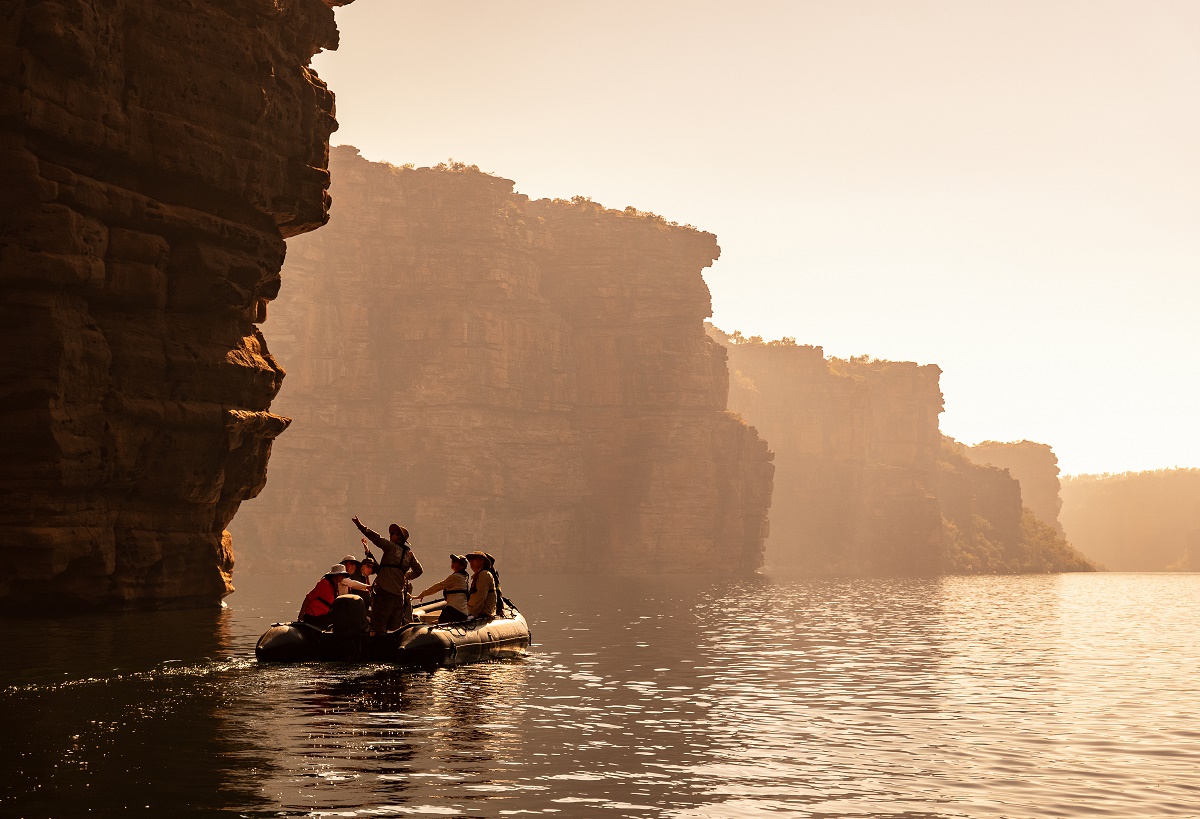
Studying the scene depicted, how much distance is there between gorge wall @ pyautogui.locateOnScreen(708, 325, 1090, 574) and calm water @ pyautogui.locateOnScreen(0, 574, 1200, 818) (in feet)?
436

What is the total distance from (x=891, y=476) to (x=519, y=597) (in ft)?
396

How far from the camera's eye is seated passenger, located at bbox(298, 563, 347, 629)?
23.9 metres

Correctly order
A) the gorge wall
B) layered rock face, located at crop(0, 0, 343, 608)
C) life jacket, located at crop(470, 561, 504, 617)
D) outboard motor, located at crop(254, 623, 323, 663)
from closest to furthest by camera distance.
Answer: outboard motor, located at crop(254, 623, 323, 663) → life jacket, located at crop(470, 561, 504, 617) → layered rock face, located at crop(0, 0, 343, 608) → the gorge wall

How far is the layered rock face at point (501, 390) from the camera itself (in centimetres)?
10988

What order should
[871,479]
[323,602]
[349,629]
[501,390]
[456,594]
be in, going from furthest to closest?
1. [871,479]
2. [501,390]
3. [456,594]
4. [323,602]
5. [349,629]

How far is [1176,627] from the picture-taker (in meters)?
49.9

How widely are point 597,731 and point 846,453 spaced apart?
166m

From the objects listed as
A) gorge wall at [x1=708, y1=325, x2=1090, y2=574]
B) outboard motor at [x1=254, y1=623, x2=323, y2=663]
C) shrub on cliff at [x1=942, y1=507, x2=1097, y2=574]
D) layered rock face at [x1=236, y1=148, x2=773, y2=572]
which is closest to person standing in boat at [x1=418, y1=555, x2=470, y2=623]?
outboard motor at [x1=254, y1=623, x2=323, y2=663]

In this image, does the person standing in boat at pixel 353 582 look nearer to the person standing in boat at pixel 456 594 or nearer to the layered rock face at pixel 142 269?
the person standing in boat at pixel 456 594

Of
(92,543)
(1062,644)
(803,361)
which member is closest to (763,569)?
(803,361)

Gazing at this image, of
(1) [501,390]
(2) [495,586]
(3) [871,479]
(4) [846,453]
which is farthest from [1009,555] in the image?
(2) [495,586]

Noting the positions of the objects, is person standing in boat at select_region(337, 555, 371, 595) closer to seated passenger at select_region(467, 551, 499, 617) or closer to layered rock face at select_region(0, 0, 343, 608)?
seated passenger at select_region(467, 551, 499, 617)

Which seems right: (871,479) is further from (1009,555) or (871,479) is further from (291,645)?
(291,645)

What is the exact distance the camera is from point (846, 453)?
179125 mm
